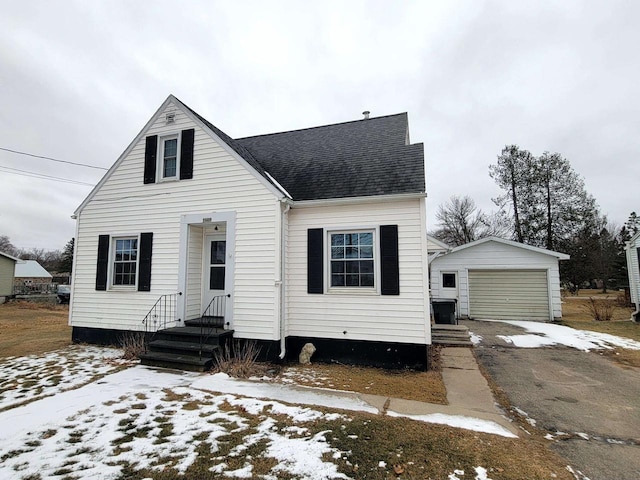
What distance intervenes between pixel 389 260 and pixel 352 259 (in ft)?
2.93

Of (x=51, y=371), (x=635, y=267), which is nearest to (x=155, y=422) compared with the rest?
(x=51, y=371)

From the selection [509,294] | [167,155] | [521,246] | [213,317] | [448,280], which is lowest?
[213,317]

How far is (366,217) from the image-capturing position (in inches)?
285

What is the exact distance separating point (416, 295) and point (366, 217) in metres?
2.09

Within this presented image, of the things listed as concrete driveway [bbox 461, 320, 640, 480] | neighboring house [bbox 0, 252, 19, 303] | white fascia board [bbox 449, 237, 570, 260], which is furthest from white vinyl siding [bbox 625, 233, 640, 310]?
neighboring house [bbox 0, 252, 19, 303]

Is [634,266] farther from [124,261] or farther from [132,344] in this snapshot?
[124,261]

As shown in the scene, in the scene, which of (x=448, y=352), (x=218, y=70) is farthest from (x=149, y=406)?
(x=218, y=70)

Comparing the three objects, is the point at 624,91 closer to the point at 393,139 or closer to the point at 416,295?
the point at 393,139

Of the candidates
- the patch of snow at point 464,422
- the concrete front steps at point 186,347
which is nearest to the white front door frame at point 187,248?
the concrete front steps at point 186,347

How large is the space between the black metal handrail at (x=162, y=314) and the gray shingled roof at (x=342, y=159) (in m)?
4.00

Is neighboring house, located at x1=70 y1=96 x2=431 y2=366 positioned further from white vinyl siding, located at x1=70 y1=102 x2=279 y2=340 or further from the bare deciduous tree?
the bare deciduous tree

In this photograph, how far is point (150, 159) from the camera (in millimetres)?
8406

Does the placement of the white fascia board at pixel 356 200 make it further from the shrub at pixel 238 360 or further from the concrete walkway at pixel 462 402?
the concrete walkway at pixel 462 402

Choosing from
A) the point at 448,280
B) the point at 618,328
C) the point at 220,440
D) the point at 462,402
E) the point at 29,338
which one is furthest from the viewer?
the point at 448,280
